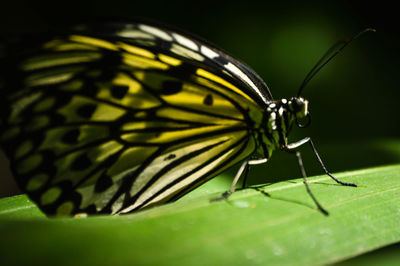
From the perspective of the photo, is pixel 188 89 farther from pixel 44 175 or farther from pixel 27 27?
pixel 27 27

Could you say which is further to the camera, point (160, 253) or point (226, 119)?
point (226, 119)

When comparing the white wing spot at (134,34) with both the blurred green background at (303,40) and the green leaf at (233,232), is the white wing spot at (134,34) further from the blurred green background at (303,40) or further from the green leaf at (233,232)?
the blurred green background at (303,40)

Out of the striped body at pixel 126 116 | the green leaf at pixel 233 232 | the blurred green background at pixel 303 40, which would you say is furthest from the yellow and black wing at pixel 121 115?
the blurred green background at pixel 303 40

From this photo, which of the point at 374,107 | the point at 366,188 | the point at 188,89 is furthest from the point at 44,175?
the point at 374,107

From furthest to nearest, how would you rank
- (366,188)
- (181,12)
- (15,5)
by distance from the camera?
1. (181,12)
2. (15,5)
3. (366,188)

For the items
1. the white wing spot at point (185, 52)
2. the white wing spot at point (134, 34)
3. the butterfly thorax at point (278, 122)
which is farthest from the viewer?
the butterfly thorax at point (278, 122)

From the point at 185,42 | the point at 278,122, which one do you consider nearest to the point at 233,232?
the point at 278,122

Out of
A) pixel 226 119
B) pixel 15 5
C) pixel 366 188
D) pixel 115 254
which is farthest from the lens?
pixel 15 5

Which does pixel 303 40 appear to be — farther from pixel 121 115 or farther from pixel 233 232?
pixel 233 232

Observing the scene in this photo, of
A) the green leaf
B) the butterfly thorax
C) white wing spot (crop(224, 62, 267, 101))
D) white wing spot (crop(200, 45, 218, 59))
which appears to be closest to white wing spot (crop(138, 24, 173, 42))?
white wing spot (crop(200, 45, 218, 59))
